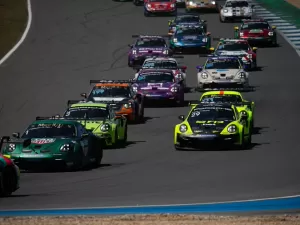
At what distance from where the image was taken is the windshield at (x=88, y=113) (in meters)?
30.3

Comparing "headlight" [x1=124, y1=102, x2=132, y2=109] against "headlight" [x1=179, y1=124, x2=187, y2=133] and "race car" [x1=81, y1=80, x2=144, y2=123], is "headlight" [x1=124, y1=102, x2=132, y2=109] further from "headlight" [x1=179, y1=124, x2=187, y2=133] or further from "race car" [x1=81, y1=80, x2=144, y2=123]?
"headlight" [x1=179, y1=124, x2=187, y2=133]

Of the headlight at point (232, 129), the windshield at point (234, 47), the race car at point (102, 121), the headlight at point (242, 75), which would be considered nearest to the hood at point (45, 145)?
the race car at point (102, 121)

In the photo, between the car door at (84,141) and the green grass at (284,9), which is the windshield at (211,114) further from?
the green grass at (284,9)

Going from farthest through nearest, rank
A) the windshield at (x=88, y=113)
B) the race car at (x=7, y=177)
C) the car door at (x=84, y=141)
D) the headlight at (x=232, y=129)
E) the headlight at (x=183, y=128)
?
the windshield at (x=88, y=113), the headlight at (x=183, y=128), the headlight at (x=232, y=129), the car door at (x=84, y=141), the race car at (x=7, y=177)

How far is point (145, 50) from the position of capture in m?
48.8

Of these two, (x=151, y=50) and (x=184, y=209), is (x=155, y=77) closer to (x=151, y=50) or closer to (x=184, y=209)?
(x=151, y=50)

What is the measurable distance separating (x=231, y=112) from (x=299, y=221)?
12.7 m

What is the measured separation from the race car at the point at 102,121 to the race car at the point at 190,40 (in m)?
20.4

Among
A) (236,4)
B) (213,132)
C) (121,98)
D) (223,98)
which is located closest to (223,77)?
(121,98)

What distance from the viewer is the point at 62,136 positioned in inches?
990

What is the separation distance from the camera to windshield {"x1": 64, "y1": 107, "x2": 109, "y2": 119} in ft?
99.4

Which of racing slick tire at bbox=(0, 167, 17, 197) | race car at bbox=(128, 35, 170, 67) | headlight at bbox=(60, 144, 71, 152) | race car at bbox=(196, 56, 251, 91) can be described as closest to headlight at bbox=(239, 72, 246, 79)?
race car at bbox=(196, 56, 251, 91)

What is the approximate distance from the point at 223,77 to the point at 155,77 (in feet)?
12.1

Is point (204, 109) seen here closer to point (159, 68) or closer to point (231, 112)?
point (231, 112)
